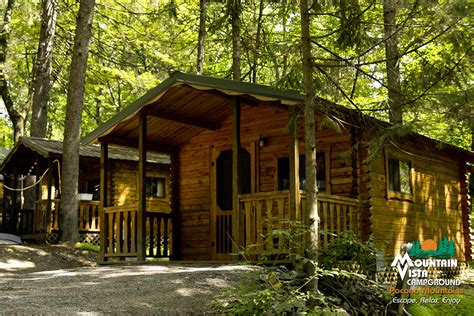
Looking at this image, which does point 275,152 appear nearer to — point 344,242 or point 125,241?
point 125,241

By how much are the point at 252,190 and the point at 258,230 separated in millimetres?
3152

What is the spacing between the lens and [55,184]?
23250 mm

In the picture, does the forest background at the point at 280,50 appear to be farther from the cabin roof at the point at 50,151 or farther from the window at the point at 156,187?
the window at the point at 156,187

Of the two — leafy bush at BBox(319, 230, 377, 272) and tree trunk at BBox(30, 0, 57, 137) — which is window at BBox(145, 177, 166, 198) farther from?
leafy bush at BBox(319, 230, 377, 272)

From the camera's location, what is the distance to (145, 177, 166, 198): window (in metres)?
23.7

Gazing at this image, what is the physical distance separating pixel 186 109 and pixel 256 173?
217cm

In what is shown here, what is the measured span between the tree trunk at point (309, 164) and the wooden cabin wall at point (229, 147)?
4248 millimetres

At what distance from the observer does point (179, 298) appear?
721cm

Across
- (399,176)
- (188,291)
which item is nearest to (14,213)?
(399,176)

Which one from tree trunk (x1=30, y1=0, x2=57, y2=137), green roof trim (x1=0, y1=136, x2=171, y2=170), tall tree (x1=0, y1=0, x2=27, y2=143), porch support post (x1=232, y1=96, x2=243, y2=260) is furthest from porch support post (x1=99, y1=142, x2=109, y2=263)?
tall tree (x1=0, y1=0, x2=27, y2=143)

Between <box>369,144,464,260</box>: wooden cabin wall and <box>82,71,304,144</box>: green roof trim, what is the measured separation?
2.93m

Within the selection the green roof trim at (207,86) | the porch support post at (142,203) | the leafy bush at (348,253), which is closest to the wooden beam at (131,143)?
the green roof trim at (207,86)

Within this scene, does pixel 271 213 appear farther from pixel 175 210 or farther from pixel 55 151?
pixel 55 151

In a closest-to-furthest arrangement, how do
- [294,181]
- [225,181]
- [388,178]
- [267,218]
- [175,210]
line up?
[267,218], [294,181], [388,178], [225,181], [175,210]
